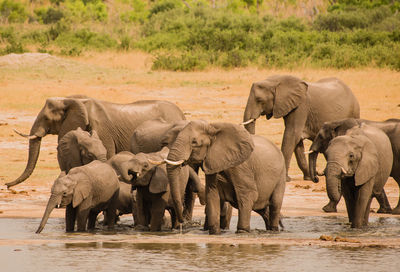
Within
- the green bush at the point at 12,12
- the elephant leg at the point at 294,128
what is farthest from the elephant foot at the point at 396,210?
the green bush at the point at 12,12

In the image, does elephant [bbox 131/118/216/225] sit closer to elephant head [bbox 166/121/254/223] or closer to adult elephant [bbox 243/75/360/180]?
elephant head [bbox 166/121/254/223]

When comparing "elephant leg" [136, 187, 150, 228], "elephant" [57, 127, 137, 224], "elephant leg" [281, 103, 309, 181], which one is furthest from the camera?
"elephant leg" [281, 103, 309, 181]

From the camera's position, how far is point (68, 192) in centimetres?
918

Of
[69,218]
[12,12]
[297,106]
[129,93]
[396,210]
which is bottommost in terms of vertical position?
[396,210]

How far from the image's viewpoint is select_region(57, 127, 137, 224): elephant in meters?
10.4

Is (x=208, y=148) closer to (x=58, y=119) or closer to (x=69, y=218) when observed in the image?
(x=69, y=218)

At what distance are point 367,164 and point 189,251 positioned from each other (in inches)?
100

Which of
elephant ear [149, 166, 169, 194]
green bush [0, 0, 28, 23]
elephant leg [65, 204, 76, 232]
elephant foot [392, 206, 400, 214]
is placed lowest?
elephant foot [392, 206, 400, 214]

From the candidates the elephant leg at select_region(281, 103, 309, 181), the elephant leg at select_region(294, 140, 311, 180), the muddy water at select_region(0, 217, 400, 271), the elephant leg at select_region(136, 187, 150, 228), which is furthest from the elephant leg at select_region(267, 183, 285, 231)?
the elephant leg at select_region(294, 140, 311, 180)

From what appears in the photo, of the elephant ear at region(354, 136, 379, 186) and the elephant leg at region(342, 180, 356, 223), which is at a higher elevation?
the elephant ear at region(354, 136, 379, 186)

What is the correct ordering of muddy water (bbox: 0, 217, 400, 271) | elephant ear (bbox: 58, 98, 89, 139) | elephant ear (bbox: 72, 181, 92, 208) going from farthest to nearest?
elephant ear (bbox: 58, 98, 89, 139)
elephant ear (bbox: 72, 181, 92, 208)
muddy water (bbox: 0, 217, 400, 271)

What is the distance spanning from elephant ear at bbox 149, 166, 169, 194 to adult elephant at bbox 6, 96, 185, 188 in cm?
275

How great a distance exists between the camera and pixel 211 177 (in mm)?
8953

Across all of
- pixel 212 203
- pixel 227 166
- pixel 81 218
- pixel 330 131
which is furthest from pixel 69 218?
pixel 330 131
